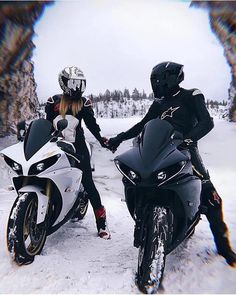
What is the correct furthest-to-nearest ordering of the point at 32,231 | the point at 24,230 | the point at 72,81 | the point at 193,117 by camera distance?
the point at 72,81 → the point at 193,117 → the point at 32,231 → the point at 24,230

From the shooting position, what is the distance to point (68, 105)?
3.32 m

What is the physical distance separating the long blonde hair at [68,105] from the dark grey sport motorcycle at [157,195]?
1.29 metres

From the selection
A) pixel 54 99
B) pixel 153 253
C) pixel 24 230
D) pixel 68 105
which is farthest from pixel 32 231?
pixel 54 99

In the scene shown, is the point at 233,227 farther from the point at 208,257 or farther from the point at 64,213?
the point at 64,213

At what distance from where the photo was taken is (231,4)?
345 centimetres

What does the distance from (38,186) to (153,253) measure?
1194mm

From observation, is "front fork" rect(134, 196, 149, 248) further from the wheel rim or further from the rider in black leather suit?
the wheel rim

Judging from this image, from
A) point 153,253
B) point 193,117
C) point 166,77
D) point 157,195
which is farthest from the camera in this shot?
point 193,117

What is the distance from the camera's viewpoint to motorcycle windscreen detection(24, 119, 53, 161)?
2.55 m

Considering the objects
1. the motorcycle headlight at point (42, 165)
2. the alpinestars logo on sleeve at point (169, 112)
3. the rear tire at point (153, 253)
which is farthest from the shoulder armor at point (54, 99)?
the rear tire at point (153, 253)

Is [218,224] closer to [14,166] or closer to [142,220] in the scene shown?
[142,220]

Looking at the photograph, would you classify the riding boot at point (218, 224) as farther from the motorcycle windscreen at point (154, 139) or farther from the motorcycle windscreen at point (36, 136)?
the motorcycle windscreen at point (36, 136)

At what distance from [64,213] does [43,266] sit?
61 centimetres

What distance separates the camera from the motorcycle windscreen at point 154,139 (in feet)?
6.79
